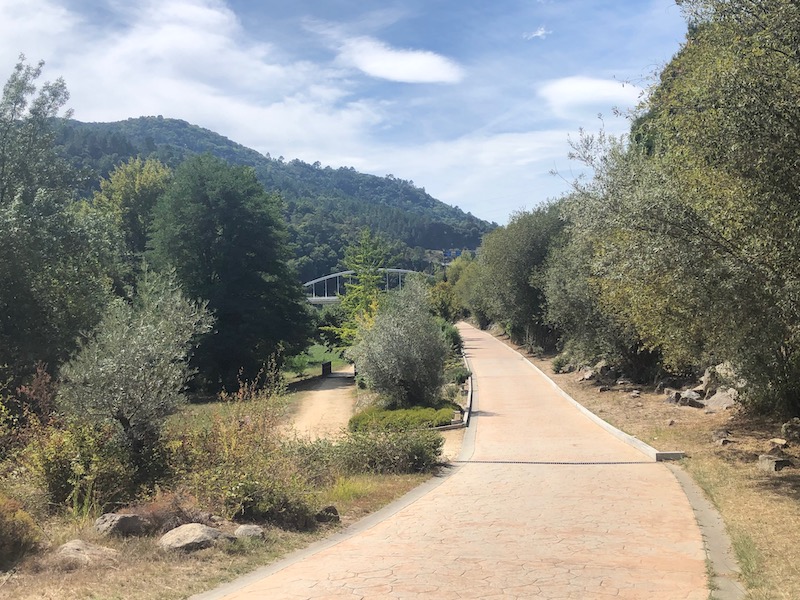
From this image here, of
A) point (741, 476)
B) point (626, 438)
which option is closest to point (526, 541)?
point (741, 476)

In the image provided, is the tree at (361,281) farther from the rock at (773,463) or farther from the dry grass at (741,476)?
the rock at (773,463)

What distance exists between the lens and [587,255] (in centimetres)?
2070

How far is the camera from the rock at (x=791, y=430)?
12.4 metres

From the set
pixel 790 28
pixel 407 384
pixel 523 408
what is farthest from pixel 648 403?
pixel 790 28

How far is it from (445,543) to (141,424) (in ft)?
14.0

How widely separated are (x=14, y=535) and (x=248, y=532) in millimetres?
2100

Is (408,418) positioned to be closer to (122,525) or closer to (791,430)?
(791,430)

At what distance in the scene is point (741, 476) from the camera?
1021 centimetres

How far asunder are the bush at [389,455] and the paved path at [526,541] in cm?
66

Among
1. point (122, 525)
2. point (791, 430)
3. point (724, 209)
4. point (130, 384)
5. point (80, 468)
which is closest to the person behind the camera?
point (122, 525)

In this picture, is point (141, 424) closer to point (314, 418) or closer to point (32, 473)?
point (32, 473)

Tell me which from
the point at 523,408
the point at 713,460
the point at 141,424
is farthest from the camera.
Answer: the point at 523,408

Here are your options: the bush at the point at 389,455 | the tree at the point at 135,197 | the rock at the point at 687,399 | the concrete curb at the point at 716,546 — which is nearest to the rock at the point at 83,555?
the concrete curb at the point at 716,546

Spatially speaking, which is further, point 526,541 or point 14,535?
point 526,541
